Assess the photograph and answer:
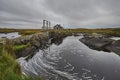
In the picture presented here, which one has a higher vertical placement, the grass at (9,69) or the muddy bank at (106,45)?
the grass at (9,69)

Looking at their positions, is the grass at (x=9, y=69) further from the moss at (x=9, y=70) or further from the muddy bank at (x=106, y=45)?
the muddy bank at (x=106, y=45)

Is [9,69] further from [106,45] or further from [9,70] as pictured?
[106,45]

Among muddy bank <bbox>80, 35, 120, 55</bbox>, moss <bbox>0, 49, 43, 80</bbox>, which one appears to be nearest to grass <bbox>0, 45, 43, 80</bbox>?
moss <bbox>0, 49, 43, 80</bbox>

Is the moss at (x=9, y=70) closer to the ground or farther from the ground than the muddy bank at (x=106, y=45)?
farther from the ground

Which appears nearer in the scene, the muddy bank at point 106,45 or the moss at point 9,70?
the moss at point 9,70

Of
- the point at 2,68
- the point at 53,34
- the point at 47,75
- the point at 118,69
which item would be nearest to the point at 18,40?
the point at 47,75

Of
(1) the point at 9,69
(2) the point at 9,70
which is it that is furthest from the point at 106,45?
(2) the point at 9,70

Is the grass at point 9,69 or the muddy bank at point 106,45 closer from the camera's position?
the grass at point 9,69

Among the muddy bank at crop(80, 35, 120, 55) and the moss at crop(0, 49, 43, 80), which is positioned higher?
the moss at crop(0, 49, 43, 80)

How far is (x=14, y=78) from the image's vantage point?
956 cm

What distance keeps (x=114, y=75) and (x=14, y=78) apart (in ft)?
43.1

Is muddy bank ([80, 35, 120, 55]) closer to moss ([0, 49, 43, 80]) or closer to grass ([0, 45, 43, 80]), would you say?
grass ([0, 45, 43, 80])

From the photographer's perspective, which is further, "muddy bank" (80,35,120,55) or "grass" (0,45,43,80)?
"muddy bank" (80,35,120,55)

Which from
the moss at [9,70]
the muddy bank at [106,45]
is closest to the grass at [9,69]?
the moss at [9,70]
